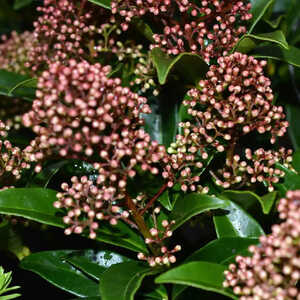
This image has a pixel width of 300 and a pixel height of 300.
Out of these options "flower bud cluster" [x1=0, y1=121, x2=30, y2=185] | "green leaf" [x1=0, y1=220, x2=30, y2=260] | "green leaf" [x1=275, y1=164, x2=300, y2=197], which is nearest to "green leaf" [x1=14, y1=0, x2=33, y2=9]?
"flower bud cluster" [x1=0, y1=121, x2=30, y2=185]

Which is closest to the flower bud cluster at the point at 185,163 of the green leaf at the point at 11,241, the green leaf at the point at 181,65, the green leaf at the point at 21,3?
the green leaf at the point at 181,65

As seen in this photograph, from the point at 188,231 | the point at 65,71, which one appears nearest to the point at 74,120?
the point at 65,71

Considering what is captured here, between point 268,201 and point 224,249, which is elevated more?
point 268,201

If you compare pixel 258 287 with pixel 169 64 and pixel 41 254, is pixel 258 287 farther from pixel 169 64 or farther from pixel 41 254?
pixel 41 254

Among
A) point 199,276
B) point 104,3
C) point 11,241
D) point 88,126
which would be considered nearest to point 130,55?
point 104,3

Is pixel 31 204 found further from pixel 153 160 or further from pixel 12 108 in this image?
pixel 12 108

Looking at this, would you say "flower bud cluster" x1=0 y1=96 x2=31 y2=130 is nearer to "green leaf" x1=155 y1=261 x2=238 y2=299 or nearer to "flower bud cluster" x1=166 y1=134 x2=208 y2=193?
"flower bud cluster" x1=166 y1=134 x2=208 y2=193
